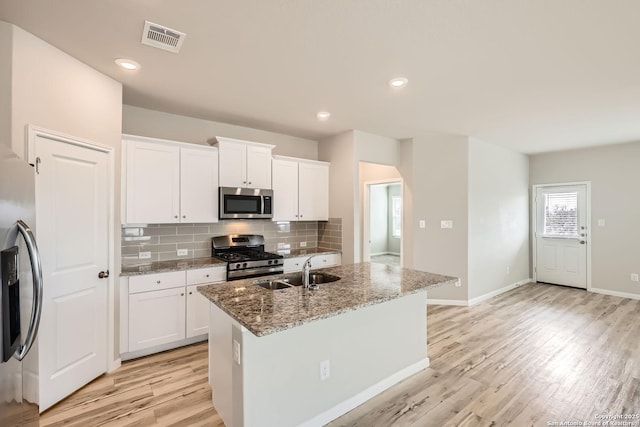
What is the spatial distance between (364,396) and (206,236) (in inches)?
103

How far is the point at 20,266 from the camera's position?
1.19m

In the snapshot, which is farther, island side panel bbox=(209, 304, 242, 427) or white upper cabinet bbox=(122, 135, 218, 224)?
white upper cabinet bbox=(122, 135, 218, 224)

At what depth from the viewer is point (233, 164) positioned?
12.4 feet

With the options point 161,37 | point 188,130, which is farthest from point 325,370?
point 188,130

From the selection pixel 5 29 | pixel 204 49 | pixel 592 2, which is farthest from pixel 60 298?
pixel 592 2

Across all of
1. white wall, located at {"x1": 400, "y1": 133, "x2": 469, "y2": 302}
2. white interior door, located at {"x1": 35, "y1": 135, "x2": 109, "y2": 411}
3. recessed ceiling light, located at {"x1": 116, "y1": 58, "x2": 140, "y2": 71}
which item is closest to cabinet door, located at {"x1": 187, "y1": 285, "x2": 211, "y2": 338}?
white interior door, located at {"x1": 35, "y1": 135, "x2": 109, "y2": 411}

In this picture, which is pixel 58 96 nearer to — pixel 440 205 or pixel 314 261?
pixel 314 261

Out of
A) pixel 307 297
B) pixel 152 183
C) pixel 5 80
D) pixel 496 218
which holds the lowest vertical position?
pixel 307 297

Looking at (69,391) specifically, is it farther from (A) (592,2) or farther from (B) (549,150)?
(B) (549,150)

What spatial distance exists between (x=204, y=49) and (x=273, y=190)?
83.8 inches

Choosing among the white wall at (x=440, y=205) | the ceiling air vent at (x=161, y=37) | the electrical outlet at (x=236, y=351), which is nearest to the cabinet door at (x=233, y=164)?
the ceiling air vent at (x=161, y=37)

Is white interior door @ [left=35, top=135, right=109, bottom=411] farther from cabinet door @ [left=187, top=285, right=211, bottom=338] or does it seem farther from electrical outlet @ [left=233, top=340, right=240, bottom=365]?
electrical outlet @ [left=233, top=340, right=240, bottom=365]

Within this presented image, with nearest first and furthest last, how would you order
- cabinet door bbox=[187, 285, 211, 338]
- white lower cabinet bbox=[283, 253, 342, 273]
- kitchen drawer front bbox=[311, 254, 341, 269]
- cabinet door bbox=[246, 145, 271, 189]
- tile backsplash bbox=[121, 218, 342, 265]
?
1. cabinet door bbox=[187, 285, 211, 338]
2. tile backsplash bbox=[121, 218, 342, 265]
3. cabinet door bbox=[246, 145, 271, 189]
4. white lower cabinet bbox=[283, 253, 342, 273]
5. kitchen drawer front bbox=[311, 254, 341, 269]

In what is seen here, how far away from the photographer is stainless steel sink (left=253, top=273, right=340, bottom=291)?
Answer: 247cm
